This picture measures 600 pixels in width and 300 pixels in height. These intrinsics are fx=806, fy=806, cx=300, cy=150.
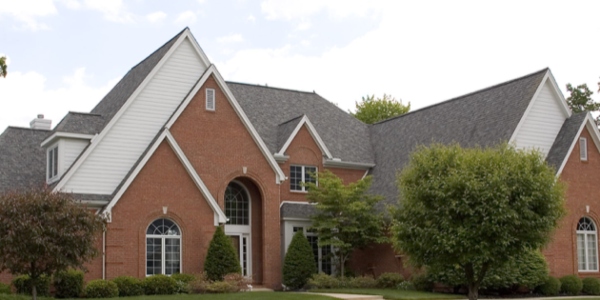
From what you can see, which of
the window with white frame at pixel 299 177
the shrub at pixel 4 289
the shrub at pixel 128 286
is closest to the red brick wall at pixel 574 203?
the window with white frame at pixel 299 177

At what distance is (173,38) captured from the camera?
36.0 metres

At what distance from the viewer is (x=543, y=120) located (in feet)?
115

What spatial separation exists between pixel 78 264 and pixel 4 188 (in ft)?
31.0

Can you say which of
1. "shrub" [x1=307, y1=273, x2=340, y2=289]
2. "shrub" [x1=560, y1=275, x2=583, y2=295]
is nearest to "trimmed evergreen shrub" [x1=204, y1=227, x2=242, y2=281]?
"shrub" [x1=307, y1=273, x2=340, y2=289]

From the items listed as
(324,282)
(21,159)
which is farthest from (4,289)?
(324,282)

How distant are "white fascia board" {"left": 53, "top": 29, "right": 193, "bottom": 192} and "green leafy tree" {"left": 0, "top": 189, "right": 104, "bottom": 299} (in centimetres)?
618

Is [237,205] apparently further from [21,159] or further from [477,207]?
[477,207]

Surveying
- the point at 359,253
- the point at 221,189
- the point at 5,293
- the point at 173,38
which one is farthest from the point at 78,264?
the point at 359,253

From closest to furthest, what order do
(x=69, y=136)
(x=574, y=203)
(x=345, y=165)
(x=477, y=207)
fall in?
1. (x=477, y=207)
2. (x=69, y=136)
3. (x=574, y=203)
4. (x=345, y=165)

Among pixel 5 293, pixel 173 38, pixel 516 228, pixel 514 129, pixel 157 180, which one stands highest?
pixel 173 38

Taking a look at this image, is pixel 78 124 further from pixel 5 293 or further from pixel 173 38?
pixel 5 293

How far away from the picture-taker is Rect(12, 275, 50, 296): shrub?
28328 millimetres

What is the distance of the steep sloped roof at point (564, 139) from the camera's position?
3450 centimetres

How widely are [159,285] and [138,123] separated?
7.40 m
